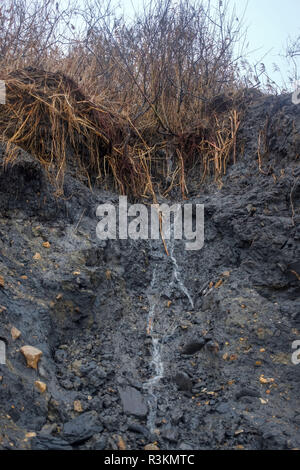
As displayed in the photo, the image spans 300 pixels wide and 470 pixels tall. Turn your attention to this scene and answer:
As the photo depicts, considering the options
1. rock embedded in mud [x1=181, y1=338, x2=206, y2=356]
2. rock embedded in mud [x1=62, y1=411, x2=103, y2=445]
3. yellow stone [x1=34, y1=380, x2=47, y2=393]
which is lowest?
rock embedded in mud [x1=62, y1=411, x2=103, y2=445]

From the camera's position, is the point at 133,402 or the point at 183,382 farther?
the point at 183,382

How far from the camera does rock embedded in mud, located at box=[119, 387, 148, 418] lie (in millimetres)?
1811

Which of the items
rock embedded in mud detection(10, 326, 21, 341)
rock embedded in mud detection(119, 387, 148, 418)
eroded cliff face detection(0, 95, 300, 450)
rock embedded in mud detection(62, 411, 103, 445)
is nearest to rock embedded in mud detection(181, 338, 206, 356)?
eroded cliff face detection(0, 95, 300, 450)

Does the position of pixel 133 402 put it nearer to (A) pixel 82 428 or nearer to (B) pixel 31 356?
(A) pixel 82 428

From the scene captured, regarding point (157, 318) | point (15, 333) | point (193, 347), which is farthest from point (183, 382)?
point (15, 333)

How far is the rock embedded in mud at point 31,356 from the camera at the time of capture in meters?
1.80

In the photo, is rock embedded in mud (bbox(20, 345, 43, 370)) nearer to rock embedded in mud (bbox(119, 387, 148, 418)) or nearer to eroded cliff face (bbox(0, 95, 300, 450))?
eroded cliff face (bbox(0, 95, 300, 450))

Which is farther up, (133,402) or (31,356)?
(31,356)

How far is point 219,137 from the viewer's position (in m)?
3.47

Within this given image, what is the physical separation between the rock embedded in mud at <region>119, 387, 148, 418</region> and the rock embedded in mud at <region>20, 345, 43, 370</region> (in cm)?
48

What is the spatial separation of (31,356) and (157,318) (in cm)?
95

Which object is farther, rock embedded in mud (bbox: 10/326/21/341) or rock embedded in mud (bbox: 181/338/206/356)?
rock embedded in mud (bbox: 181/338/206/356)

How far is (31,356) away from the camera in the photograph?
180 cm

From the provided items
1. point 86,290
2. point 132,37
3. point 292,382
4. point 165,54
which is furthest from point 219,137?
point 292,382
